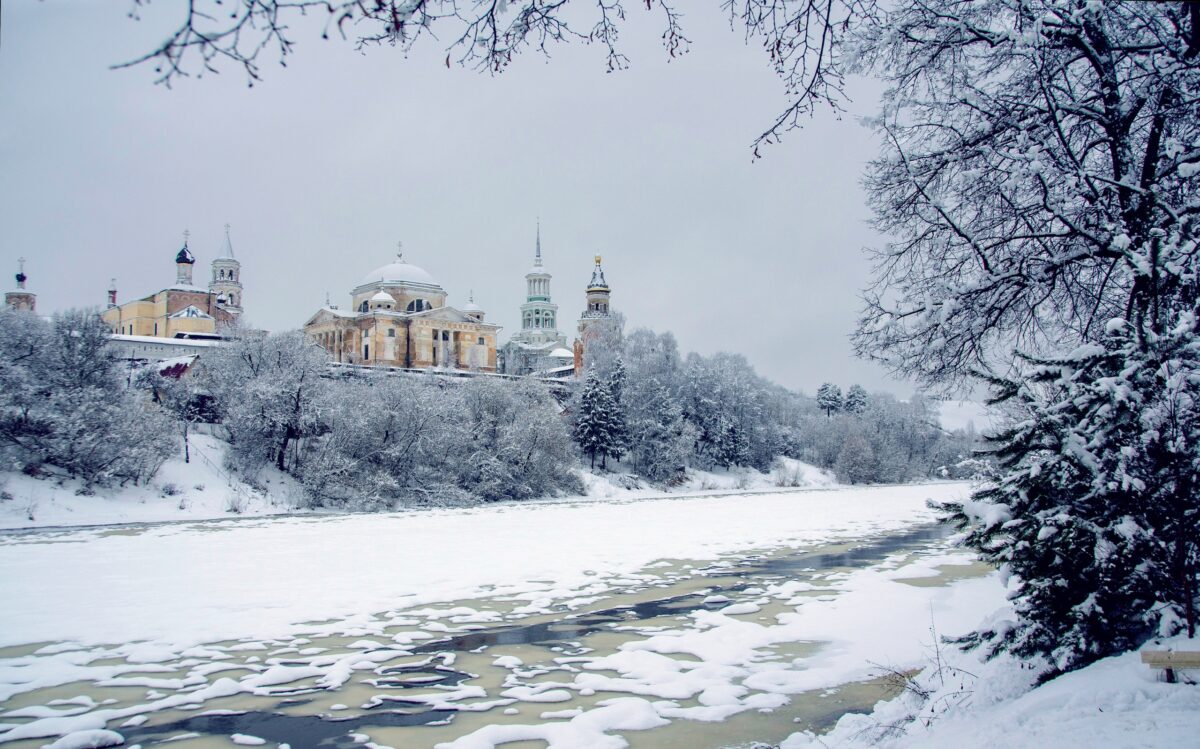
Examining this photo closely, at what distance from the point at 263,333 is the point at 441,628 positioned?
33.2 m

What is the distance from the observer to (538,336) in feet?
431

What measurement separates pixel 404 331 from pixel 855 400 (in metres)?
61.6

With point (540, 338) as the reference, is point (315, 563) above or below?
below

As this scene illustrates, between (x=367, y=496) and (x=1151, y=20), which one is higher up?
(x=1151, y=20)

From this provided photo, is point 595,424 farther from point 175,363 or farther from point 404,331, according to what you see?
point 404,331

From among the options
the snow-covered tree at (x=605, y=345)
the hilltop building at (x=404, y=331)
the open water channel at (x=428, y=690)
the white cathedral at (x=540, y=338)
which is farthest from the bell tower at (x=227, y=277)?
the open water channel at (x=428, y=690)

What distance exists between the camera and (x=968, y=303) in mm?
6574

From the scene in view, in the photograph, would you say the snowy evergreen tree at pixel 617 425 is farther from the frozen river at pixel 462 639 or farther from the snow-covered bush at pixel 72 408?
the frozen river at pixel 462 639

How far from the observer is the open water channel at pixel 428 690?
6102mm

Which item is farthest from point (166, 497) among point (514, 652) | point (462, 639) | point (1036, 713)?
point (1036, 713)

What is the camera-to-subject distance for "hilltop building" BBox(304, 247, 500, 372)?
271 ft

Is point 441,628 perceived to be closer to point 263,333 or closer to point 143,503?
point 143,503

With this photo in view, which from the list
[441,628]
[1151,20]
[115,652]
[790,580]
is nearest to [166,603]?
[115,652]

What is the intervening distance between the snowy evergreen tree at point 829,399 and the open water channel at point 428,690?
345 feet
